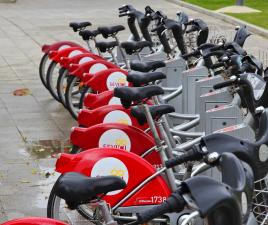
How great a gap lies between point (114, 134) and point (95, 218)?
1.46 metres

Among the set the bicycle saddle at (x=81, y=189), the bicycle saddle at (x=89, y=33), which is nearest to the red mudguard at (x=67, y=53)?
the bicycle saddle at (x=89, y=33)

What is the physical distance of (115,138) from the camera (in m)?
5.06

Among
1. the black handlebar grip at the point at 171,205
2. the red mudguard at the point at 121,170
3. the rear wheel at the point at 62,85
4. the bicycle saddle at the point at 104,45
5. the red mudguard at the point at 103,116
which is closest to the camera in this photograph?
the black handlebar grip at the point at 171,205

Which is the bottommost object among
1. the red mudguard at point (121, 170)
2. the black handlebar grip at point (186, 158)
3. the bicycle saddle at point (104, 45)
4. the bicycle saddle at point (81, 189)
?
the bicycle saddle at point (104, 45)

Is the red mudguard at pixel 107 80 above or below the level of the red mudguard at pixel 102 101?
below

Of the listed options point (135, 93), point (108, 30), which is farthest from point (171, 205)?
point (108, 30)

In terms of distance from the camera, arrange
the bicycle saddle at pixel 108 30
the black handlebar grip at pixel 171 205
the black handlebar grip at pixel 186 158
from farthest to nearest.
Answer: the bicycle saddle at pixel 108 30
the black handlebar grip at pixel 186 158
the black handlebar grip at pixel 171 205

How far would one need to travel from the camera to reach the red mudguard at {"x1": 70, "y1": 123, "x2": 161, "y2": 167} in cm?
505

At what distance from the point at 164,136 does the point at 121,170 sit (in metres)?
0.45

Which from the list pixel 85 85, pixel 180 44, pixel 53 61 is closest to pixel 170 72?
pixel 180 44

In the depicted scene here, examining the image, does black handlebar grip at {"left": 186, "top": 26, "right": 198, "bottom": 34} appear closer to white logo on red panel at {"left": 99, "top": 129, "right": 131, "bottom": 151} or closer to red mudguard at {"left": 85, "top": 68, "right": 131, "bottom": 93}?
red mudguard at {"left": 85, "top": 68, "right": 131, "bottom": 93}

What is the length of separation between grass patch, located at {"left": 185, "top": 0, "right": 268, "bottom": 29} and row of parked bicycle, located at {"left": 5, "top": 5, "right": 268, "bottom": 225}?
788cm

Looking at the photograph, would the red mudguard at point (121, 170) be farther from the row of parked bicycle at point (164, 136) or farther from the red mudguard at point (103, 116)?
the red mudguard at point (103, 116)

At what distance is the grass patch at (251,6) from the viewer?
1623 centimetres
